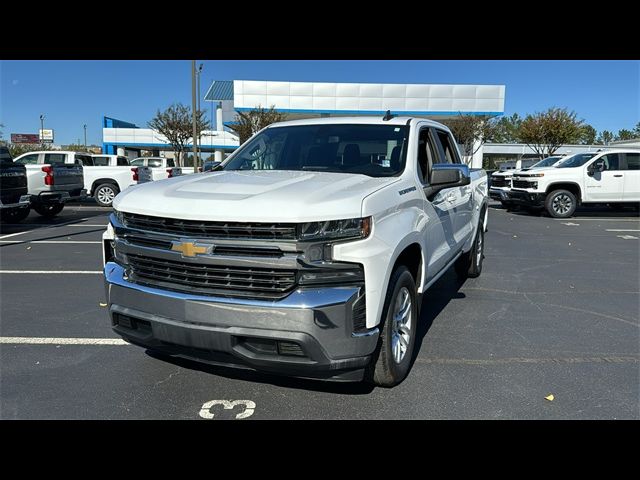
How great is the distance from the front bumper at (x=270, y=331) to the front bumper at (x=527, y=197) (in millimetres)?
13581

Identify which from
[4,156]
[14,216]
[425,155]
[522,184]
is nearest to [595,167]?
[522,184]

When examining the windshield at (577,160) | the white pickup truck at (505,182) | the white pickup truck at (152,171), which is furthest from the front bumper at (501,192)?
the white pickup truck at (152,171)

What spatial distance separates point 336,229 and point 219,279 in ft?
2.42

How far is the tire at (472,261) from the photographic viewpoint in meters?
6.41

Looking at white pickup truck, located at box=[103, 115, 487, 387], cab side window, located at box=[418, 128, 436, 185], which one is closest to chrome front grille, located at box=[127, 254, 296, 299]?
white pickup truck, located at box=[103, 115, 487, 387]

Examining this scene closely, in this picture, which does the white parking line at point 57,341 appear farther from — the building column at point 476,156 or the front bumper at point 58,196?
the building column at point 476,156

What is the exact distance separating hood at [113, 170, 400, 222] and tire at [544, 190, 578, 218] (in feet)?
42.5

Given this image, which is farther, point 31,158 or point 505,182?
point 505,182

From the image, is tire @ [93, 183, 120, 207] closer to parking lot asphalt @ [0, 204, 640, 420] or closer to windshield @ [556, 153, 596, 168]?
parking lot asphalt @ [0, 204, 640, 420]

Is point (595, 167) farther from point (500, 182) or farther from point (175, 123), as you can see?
point (175, 123)

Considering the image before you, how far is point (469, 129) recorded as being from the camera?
28.0 metres
